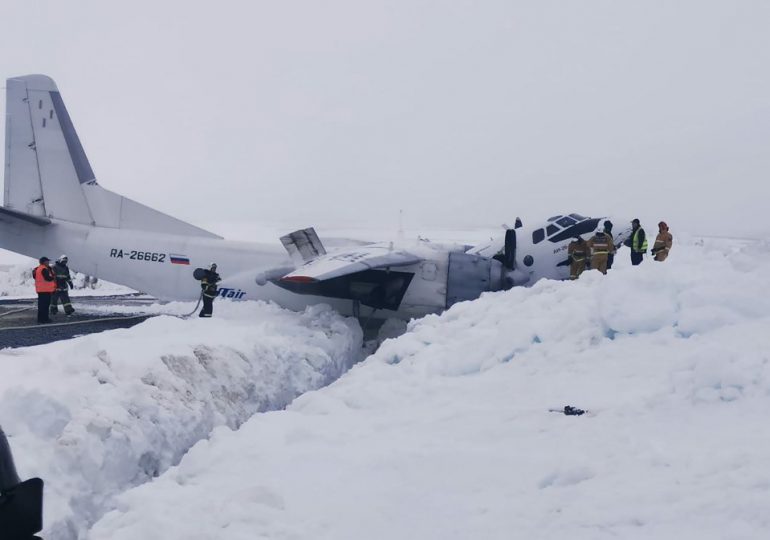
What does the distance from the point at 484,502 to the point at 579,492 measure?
63 cm

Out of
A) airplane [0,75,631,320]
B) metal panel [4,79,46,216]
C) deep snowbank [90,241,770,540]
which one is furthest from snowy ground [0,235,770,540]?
metal panel [4,79,46,216]

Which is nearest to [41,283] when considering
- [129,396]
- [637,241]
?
[129,396]

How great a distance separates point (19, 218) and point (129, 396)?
49.3 ft

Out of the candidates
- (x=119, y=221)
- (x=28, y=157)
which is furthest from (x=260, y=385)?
(x=28, y=157)

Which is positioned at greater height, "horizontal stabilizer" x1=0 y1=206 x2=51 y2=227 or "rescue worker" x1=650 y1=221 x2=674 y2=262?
"horizontal stabilizer" x1=0 y1=206 x2=51 y2=227

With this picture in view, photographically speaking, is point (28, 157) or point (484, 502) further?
point (28, 157)

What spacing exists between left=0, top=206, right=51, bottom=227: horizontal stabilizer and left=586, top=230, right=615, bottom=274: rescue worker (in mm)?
17899

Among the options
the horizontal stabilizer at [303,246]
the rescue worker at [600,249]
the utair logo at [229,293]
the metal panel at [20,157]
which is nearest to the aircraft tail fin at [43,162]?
the metal panel at [20,157]

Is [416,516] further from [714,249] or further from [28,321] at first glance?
[28,321]

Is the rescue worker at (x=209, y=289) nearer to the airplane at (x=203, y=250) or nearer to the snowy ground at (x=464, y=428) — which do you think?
the airplane at (x=203, y=250)

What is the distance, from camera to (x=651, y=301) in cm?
694

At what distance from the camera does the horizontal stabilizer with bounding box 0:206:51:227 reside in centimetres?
1917

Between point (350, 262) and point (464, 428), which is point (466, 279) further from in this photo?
point (464, 428)

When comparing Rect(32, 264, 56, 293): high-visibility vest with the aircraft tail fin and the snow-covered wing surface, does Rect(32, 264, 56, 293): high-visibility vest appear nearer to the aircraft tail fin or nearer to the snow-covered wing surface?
the aircraft tail fin
